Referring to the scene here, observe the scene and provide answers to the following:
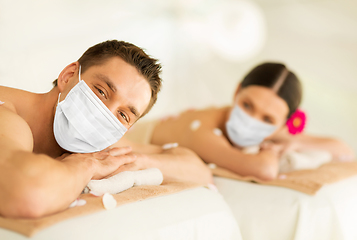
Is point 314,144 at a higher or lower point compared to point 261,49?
lower

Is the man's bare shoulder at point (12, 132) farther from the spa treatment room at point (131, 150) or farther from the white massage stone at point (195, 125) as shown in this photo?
the white massage stone at point (195, 125)

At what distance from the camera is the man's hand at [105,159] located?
0.87 metres

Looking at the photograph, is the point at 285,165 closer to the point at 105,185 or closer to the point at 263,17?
the point at 105,185

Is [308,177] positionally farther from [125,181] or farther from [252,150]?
[125,181]

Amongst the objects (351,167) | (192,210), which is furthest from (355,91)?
(192,210)

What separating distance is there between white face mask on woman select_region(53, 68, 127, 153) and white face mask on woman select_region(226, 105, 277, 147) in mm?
950

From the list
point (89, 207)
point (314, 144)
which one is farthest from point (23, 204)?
point (314, 144)

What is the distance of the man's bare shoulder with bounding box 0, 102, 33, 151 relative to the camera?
71 centimetres

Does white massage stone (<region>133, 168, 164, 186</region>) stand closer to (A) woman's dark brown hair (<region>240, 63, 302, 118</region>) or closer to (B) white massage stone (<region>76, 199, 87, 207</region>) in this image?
(B) white massage stone (<region>76, 199, 87, 207</region>)

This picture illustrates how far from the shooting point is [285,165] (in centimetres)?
170

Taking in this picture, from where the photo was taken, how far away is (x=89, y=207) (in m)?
0.75

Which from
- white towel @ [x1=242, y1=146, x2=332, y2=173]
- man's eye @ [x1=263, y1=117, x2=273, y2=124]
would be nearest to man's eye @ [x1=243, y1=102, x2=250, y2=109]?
man's eye @ [x1=263, y1=117, x2=273, y2=124]

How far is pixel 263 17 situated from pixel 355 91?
1.10 m

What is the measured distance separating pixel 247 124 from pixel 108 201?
3.51 feet
